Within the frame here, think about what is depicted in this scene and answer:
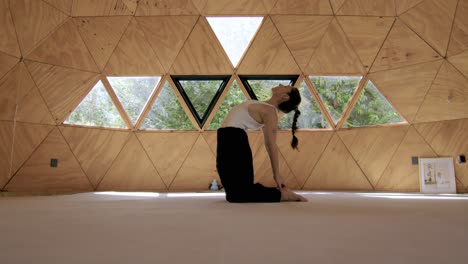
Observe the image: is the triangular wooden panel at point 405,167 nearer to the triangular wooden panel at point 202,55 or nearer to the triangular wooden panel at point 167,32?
the triangular wooden panel at point 202,55

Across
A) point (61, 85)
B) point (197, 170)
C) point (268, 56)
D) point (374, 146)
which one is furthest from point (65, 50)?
point (374, 146)

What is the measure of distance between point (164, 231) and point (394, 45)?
1019cm

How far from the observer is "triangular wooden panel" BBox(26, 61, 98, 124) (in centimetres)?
946

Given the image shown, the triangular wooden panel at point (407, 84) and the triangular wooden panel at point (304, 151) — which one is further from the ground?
the triangular wooden panel at point (407, 84)

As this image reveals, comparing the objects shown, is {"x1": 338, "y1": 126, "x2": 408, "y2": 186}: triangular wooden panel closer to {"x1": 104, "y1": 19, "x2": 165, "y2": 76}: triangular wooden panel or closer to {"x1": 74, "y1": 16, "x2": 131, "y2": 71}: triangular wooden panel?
{"x1": 104, "y1": 19, "x2": 165, "y2": 76}: triangular wooden panel

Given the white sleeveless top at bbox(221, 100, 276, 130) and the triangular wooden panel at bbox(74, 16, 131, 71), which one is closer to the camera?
the white sleeveless top at bbox(221, 100, 276, 130)

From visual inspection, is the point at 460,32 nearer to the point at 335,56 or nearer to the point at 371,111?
the point at 371,111

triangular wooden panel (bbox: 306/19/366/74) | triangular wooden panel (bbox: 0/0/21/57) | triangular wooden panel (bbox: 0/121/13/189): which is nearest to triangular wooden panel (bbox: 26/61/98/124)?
triangular wooden panel (bbox: 0/0/21/57)

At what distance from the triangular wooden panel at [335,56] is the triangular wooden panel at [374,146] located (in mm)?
1977

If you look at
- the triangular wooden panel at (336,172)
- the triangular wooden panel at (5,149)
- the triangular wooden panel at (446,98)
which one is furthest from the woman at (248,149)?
the triangular wooden panel at (5,149)

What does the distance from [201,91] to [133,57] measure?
2.39 meters

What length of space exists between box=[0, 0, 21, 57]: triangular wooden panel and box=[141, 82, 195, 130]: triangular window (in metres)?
4.04

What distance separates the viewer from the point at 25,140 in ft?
30.3

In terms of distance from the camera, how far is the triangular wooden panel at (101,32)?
10.1 m
